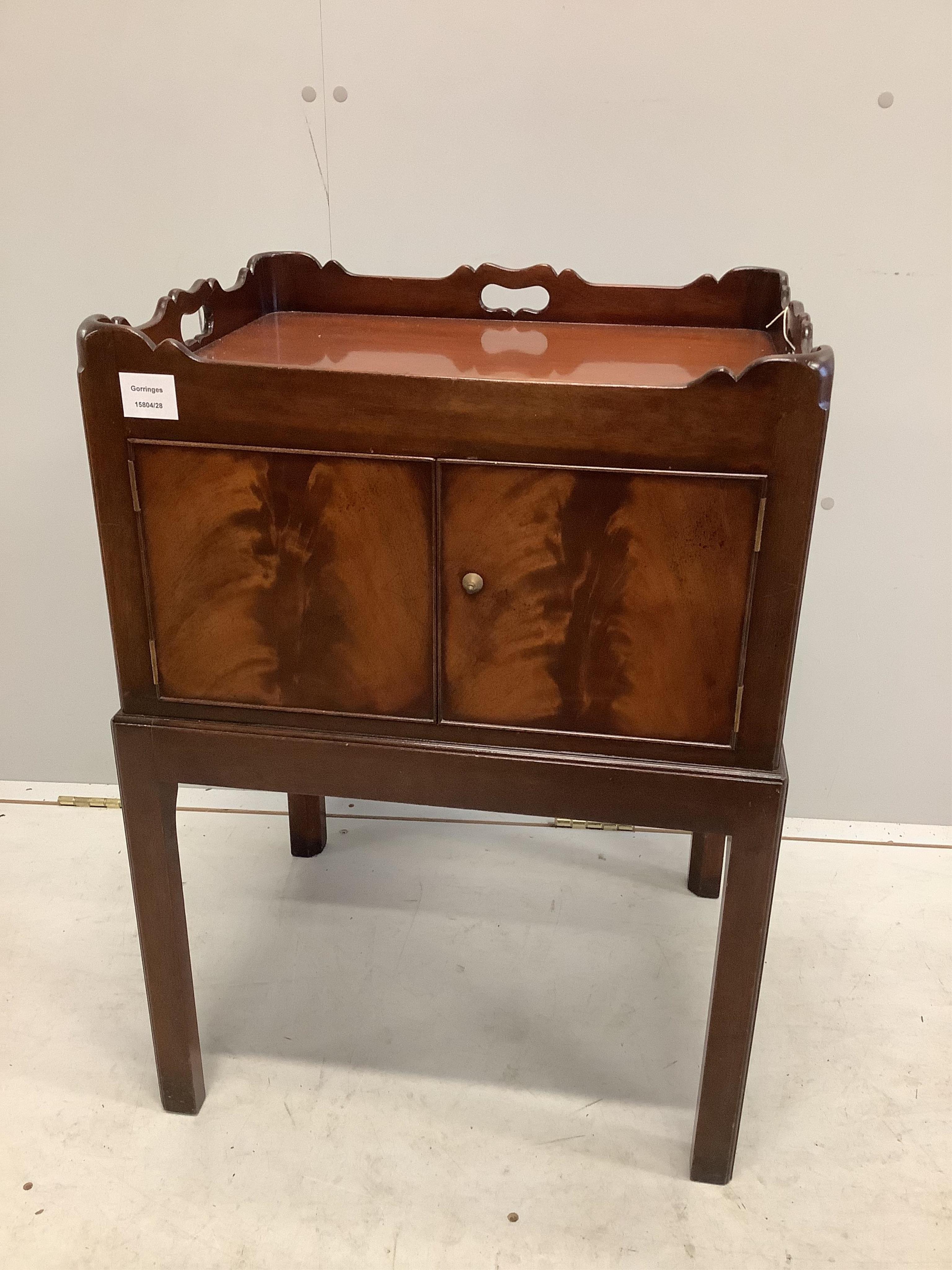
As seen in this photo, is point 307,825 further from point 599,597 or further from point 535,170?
point 535,170

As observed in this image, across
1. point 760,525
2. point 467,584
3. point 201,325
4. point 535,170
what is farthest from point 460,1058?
point 535,170

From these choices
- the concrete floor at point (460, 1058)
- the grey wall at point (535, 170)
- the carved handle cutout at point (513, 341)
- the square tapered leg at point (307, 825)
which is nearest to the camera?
the concrete floor at point (460, 1058)

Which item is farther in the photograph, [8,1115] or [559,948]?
[559,948]

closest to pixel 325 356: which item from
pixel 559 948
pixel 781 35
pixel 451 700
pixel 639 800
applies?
pixel 451 700

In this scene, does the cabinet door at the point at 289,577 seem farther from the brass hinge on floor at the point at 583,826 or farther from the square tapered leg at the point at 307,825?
the brass hinge on floor at the point at 583,826

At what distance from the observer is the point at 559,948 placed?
185cm

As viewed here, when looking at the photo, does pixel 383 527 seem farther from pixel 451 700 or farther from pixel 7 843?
pixel 7 843

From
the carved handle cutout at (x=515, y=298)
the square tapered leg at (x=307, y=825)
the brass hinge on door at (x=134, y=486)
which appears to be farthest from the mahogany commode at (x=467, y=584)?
the square tapered leg at (x=307, y=825)

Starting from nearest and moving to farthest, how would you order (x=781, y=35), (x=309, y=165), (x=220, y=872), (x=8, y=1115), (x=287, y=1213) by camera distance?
(x=287, y=1213) < (x=8, y=1115) < (x=781, y=35) < (x=309, y=165) < (x=220, y=872)

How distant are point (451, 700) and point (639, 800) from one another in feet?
0.80

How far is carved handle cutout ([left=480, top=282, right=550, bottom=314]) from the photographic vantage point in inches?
71.7

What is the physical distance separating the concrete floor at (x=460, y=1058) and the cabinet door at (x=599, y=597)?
2.04 ft

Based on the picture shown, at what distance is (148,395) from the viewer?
1185 mm

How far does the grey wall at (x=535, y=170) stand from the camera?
170 centimetres
